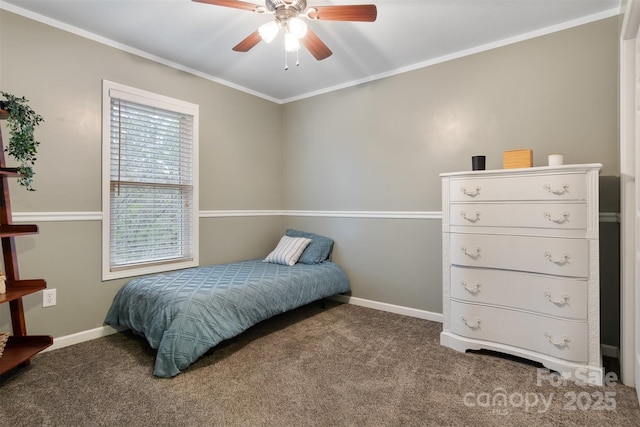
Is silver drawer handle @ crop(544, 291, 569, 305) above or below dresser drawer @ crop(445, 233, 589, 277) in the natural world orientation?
below

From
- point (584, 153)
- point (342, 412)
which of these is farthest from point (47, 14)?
point (584, 153)

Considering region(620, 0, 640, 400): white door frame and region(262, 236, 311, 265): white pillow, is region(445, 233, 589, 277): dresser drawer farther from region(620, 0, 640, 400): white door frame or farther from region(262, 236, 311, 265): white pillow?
region(262, 236, 311, 265): white pillow

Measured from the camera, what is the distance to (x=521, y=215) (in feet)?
6.81

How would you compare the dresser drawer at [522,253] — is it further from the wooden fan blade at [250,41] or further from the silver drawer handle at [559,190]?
the wooden fan blade at [250,41]

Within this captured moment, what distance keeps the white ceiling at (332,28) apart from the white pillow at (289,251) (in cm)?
171

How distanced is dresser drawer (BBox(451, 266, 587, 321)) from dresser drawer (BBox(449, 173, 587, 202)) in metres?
0.49

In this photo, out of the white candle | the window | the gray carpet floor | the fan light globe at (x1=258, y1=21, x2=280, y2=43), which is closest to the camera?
the gray carpet floor

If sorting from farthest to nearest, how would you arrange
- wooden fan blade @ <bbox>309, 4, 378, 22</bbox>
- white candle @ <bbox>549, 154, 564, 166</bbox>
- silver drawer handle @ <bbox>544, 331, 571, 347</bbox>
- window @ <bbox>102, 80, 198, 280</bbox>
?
window @ <bbox>102, 80, 198, 280</bbox>, white candle @ <bbox>549, 154, 564, 166</bbox>, silver drawer handle @ <bbox>544, 331, 571, 347</bbox>, wooden fan blade @ <bbox>309, 4, 378, 22</bbox>

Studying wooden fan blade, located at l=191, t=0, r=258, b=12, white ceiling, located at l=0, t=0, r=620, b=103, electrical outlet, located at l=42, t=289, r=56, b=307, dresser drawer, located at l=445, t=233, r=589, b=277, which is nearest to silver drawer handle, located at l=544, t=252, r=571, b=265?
dresser drawer, located at l=445, t=233, r=589, b=277

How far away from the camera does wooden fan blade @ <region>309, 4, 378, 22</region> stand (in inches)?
66.6

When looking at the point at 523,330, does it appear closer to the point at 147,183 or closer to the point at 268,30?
the point at 268,30

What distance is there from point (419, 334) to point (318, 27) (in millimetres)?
2461

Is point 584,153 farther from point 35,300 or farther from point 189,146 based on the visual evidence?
point 35,300

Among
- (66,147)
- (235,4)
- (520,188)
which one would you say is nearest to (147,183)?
(66,147)
